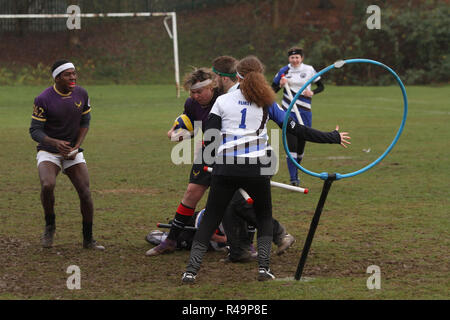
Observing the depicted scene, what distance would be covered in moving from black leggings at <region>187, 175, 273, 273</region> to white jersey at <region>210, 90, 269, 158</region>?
223 millimetres

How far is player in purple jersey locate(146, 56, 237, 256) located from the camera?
7.17 m

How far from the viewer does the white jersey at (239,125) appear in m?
6.37

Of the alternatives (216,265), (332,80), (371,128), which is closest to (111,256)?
(216,265)

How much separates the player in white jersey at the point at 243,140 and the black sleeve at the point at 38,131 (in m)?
2.00

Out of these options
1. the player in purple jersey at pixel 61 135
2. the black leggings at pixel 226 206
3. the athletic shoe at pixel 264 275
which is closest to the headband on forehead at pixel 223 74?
the black leggings at pixel 226 206

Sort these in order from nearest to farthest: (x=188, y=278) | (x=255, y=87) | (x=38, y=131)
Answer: (x=255, y=87) → (x=188, y=278) → (x=38, y=131)

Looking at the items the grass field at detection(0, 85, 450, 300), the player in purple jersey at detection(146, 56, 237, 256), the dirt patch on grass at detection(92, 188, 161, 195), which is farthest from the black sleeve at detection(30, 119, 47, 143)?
the dirt patch on grass at detection(92, 188, 161, 195)

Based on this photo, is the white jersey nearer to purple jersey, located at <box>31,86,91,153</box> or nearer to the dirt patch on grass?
purple jersey, located at <box>31,86,91,153</box>

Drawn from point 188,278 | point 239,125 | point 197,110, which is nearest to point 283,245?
point 188,278

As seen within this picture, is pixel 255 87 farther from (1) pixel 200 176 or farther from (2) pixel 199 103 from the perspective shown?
(1) pixel 200 176

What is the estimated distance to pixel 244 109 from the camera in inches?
251

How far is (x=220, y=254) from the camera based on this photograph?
774 centimetres

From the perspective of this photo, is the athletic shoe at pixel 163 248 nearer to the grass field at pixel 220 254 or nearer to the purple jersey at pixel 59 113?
the grass field at pixel 220 254

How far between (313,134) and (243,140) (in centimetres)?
61
